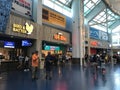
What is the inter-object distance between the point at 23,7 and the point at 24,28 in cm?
249

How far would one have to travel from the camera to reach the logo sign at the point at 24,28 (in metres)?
16.2

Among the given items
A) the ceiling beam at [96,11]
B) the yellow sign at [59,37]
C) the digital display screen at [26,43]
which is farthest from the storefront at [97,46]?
the digital display screen at [26,43]

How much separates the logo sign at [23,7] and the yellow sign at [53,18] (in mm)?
2805

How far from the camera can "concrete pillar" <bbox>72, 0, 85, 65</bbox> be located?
88.5 feet

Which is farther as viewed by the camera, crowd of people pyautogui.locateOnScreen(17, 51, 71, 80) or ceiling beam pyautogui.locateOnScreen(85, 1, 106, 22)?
ceiling beam pyautogui.locateOnScreen(85, 1, 106, 22)

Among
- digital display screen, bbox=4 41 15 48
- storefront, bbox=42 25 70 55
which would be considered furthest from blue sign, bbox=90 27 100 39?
digital display screen, bbox=4 41 15 48

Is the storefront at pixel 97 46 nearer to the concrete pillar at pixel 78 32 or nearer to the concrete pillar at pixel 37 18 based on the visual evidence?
the concrete pillar at pixel 78 32

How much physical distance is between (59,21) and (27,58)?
8815mm

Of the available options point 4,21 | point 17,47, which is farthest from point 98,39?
point 4,21

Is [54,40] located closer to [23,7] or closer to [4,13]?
[23,7]

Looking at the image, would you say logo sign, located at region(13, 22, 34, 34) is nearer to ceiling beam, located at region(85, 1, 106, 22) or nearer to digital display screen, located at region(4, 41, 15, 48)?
digital display screen, located at region(4, 41, 15, 48)

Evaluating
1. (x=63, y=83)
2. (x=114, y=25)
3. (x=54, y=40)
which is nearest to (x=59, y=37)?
(x=54, y=40)

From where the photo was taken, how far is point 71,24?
28.9 meters

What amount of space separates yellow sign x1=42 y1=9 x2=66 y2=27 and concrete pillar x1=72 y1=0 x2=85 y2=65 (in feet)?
5.67
